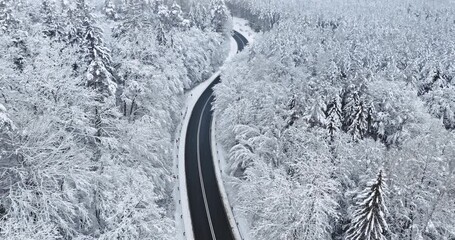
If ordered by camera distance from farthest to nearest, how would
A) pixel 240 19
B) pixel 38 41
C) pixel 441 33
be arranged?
pixel 240 19 < pixel 441 33 < pixel 38 41

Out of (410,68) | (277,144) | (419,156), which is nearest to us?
(419,156)

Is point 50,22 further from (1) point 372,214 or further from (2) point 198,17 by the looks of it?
(2) point 198,17

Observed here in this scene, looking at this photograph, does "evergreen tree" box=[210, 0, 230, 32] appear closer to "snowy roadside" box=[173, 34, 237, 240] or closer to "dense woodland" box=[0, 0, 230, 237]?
"snowy roadside" box=[173, 34, 237, 240]

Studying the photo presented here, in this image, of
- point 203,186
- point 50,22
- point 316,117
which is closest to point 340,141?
point 316,117

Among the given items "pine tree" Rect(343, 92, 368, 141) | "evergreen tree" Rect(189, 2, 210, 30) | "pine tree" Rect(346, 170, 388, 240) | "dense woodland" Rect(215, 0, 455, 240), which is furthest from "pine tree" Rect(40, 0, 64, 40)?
"evergreen tree" Rect(189, 2, 210, 30)

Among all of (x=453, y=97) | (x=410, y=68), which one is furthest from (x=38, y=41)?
(x=410, y=68)

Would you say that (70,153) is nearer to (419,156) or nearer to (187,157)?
(187,157)
